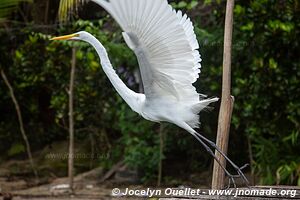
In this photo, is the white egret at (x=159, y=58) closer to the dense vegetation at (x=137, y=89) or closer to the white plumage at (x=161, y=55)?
the white plumage at (x=161, y=55)

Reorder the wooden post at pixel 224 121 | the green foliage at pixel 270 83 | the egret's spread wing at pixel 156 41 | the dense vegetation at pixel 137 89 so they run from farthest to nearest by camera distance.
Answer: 1. the dense vegetation at pixel 137 89
2. the green foliage at pixel 270 83
3. the wooden post at pixel 224 121
4. the egret's spread wing at pixel 156 41

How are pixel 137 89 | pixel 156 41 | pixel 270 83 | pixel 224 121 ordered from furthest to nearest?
pixel 137 89
pixel 270 83
pixel 224 121
pixel 156 41

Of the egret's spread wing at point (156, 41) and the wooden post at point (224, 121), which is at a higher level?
the egret's spread wing at point (156, 41)

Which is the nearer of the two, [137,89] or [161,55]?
[161,55]

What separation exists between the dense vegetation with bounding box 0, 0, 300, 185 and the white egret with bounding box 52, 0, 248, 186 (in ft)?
8.86

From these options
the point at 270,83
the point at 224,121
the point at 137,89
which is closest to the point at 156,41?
the point at 224,121

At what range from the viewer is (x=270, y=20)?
6637 mm

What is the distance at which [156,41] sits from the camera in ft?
10.3

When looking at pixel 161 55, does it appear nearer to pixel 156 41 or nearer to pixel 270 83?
pixel 156 41

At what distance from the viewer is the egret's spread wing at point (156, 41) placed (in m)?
3.05

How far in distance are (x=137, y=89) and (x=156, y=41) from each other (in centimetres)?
475

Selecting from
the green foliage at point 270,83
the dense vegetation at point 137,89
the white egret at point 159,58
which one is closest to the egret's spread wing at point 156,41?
the white egret at point 159,58

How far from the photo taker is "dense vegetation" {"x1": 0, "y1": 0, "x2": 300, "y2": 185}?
6.75m

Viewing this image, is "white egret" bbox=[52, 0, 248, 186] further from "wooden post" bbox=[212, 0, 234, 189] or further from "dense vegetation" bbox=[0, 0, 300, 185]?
"dense vegetation" bbox=[0, 0, 300, 185]
